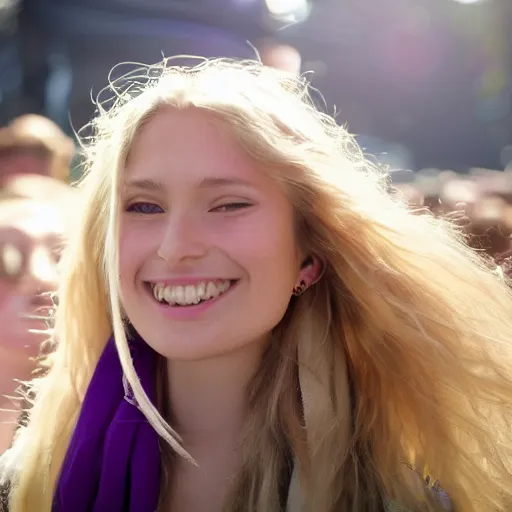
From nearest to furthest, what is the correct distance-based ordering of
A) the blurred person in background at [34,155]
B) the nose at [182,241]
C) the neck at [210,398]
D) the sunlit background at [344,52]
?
the nose at [182,241], the neck at [210,398], the blurred person in background at [34,155], the sunlit background at [344,52]

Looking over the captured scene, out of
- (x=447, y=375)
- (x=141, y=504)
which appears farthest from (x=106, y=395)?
(x=447, y=375)

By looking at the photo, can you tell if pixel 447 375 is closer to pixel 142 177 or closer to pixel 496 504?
pixel 496 504

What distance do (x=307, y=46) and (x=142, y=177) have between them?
7.53ft

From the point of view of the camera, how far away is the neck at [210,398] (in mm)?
966

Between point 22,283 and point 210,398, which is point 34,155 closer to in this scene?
point 22,283

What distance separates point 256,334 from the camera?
35.4 inches

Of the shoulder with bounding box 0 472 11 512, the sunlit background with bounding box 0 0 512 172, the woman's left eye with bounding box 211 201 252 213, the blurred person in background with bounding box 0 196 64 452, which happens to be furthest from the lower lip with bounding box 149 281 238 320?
the sunlit background with bounding box 0 0 512 172

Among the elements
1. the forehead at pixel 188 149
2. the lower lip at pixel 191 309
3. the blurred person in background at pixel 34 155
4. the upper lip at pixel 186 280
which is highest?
the blurred person in background at pixel 34 155

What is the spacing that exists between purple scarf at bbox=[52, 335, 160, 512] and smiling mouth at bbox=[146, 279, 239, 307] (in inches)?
7.9

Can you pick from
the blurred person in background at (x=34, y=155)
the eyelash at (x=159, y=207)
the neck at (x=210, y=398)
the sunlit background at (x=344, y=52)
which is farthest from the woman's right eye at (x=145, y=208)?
the sunlit background at (x=344, y=52)

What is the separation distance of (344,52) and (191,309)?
2452 mm

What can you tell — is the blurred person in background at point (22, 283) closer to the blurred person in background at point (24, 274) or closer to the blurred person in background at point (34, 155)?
the blurred person in background at point (24, 274)

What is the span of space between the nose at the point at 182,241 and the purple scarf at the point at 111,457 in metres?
0.27

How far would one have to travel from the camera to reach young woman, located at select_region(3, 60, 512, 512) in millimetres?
884
